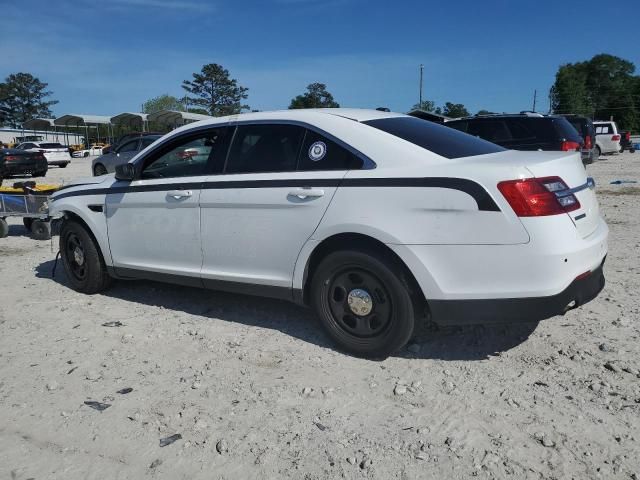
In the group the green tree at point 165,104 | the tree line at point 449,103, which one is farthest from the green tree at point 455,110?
the green tree at point 165,104

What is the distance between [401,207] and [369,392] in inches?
44.0

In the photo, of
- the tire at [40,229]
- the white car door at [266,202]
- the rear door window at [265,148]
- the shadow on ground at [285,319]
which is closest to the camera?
the white car door at [266,202]

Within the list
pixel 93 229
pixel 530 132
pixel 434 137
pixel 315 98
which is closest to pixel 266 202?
pixel 434 137

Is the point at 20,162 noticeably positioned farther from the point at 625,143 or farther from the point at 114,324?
the point at 625,143

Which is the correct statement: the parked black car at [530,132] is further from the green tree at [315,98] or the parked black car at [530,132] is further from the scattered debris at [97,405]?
the green tree at [315,98]

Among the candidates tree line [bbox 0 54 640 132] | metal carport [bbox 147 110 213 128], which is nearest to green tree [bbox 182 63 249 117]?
tree line [bbox 0 54 640 132]

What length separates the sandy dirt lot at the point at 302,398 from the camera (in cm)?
258

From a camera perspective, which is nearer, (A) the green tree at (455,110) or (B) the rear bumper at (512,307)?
(B) the rear bumper at (512,307)

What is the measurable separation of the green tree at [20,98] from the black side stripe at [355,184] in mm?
A: 113829

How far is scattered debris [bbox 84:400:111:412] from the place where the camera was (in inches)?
124

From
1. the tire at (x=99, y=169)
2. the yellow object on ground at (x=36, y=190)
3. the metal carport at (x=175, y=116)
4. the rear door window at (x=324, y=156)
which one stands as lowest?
the tire at (x=99, y=169)

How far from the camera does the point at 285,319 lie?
4512mm

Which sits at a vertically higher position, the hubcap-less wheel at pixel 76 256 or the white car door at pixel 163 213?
the white car door at pixel 163 213

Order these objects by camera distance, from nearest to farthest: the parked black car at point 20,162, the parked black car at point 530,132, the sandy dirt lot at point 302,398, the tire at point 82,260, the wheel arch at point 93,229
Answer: the sandy dirt lot at point 302,398
the wheel arch at point 93,229
the tire at point 82,260
the parked black car at point 530,132
the parked black car at point 20,162
